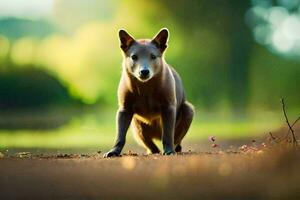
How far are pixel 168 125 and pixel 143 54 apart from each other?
0.55 meters

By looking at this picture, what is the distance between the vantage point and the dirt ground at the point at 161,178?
12.1 ft

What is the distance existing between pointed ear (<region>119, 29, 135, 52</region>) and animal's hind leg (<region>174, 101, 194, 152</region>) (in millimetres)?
769

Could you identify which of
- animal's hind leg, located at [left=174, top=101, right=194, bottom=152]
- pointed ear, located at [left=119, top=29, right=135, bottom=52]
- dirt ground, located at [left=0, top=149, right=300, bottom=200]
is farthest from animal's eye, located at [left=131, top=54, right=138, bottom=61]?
dirt ground, located at [left=0, top=149, right=300, bottom=200]

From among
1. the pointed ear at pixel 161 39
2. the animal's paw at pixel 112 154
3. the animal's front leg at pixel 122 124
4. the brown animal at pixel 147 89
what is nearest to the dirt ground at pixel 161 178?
the animal's paw at pixel 112 154

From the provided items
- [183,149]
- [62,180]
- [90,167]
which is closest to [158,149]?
[183,149]

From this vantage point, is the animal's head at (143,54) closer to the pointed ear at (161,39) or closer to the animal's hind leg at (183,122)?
the pointed ear at (161,39)

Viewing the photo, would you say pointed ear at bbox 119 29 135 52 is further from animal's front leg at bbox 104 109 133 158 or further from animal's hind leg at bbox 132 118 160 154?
animal's hind leg at bbox 132 118 160 154

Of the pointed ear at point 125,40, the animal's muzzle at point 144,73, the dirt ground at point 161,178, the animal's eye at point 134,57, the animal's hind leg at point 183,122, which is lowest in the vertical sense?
the dirt ground at point 161,178

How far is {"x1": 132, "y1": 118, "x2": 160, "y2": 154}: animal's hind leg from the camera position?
228 inches

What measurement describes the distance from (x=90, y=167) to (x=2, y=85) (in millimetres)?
2918

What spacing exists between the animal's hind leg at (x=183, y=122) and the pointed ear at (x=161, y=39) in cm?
64

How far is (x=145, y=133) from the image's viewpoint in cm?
584

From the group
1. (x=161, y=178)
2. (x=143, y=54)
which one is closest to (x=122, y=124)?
(x=143, y=54)

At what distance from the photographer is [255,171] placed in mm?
4117
